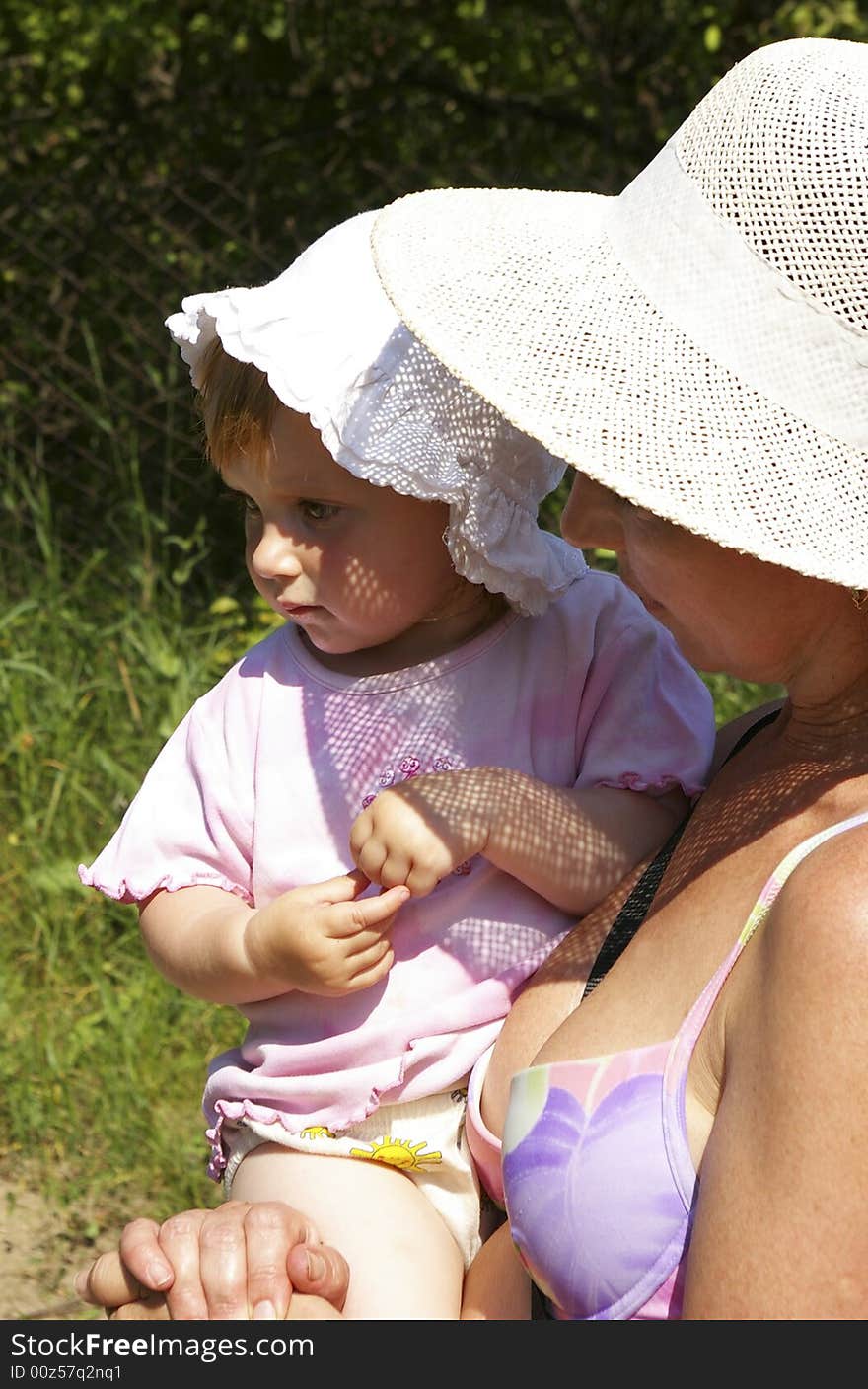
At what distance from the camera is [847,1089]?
56.2 inches

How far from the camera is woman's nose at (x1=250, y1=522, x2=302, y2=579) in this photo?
2.03 meters

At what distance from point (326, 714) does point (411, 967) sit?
1.10 feet

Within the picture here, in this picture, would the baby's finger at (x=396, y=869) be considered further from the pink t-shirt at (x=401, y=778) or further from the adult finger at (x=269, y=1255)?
the adult finger at (x=269, y=1255)

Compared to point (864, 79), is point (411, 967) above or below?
below

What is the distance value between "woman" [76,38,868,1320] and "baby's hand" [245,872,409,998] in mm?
283

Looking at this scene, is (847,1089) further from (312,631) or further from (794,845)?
(312,631)

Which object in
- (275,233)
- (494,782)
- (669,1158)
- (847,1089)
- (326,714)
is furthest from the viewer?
(275,233)

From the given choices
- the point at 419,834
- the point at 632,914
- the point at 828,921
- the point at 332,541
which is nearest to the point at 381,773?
the point at 419,834

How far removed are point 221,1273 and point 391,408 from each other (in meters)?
0.96

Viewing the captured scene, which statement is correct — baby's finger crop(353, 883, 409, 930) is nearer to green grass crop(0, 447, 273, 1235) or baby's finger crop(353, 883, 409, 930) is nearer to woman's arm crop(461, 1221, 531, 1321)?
woman's arm crop(461, 1221, 531, 1321)

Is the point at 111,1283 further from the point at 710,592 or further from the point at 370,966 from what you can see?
the point at 710,592

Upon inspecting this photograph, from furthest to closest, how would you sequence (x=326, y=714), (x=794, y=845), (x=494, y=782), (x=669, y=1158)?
1. (x=326, y=714)
2. (x=494, y=782)
3. (x=794, y=845)
4. (x=669, y=1158)

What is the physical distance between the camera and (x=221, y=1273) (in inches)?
70.6

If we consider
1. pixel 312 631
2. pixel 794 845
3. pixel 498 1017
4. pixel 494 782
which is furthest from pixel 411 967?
pixel 794 845
